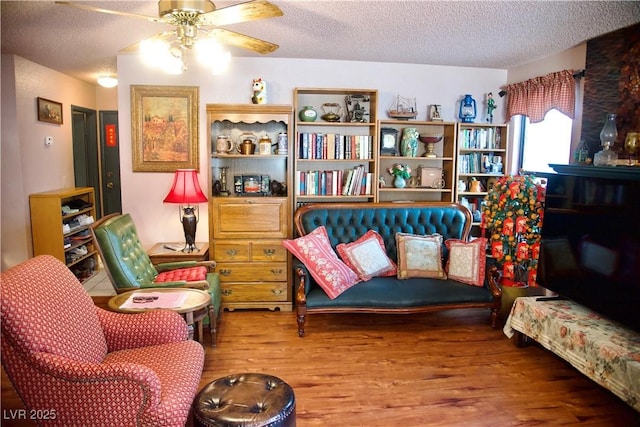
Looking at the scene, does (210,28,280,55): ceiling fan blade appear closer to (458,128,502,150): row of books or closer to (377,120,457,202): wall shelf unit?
Result: (377,120,457,202): wall shelf unit

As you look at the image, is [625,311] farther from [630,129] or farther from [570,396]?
[630,129]

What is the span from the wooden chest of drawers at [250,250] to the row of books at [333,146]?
2.05 feet

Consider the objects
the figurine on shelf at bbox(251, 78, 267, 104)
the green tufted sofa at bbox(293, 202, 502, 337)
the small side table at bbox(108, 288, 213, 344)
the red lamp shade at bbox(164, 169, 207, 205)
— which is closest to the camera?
the small side table at bbox(108, 288, 213, 344)

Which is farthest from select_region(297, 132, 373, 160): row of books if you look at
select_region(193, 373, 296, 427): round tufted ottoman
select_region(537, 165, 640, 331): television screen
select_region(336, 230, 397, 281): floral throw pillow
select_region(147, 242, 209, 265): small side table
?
select_region(193, 373, 296, 427): round tufted ottoman

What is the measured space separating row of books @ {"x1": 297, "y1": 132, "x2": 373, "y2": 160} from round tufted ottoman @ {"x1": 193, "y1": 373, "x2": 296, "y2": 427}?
2.68 meters

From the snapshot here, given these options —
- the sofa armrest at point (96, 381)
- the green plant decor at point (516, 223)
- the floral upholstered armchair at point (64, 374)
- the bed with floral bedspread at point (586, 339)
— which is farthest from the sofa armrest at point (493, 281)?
the sofa armrest at point (96, 381)

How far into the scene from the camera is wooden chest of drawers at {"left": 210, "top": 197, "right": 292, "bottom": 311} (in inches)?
159

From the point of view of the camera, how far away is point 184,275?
355cm

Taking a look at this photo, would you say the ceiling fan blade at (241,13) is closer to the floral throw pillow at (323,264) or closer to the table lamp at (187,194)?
the table lamp at (187,194)

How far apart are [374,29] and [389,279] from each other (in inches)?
78.8

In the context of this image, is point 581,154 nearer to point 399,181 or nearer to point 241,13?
point 399,181

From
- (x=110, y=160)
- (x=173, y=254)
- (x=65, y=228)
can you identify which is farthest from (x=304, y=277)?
(x=110, y=160)

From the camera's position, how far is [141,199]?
14.6 ft

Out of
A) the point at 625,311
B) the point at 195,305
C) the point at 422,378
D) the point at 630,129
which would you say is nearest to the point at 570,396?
the point at 625,311
